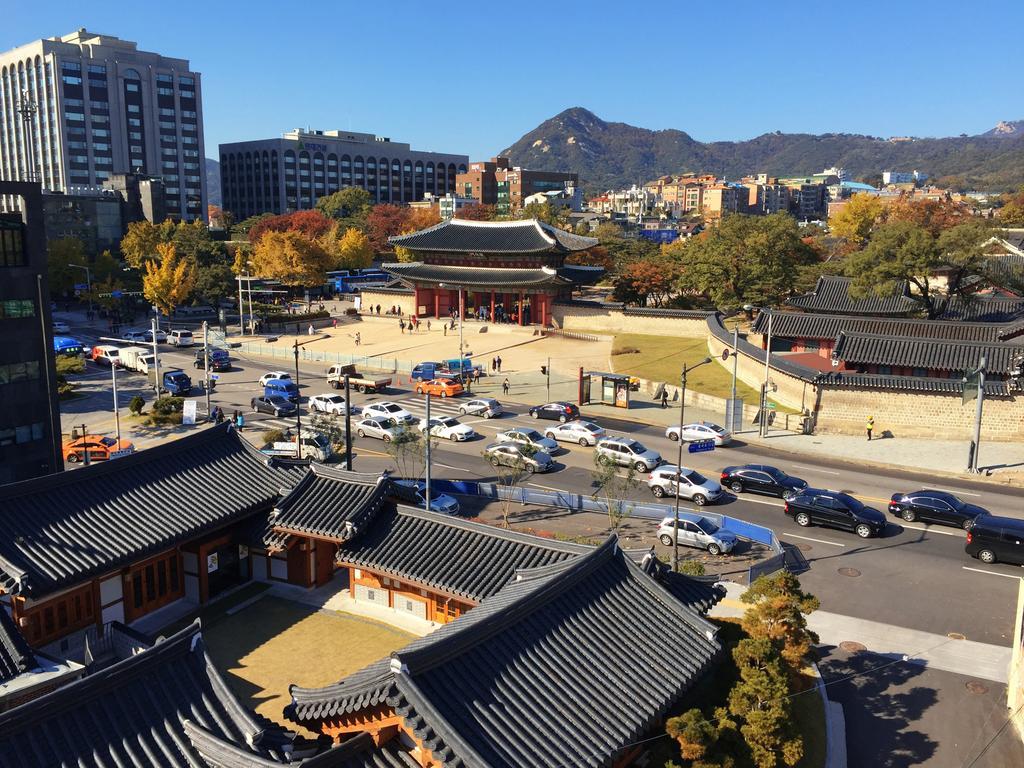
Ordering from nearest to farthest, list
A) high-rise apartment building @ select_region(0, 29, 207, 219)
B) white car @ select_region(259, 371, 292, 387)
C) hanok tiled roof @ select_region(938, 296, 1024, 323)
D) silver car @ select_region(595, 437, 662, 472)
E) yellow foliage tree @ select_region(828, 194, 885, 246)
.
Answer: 1. silver car @ select_region(595, 437, 662, 472)
2. white car @ select_region(259, 371, 292, 387)
3. hanok tiled roof @ select_region(938, 296, 1024, 323)
4. yellow foliage tree @ select_region(828, 194, 885, 246)
5. high-rise apartment building @ select_region(0, 29, 207, 219)

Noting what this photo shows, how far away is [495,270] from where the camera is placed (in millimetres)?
89062

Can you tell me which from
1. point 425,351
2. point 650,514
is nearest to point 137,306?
point 425,351

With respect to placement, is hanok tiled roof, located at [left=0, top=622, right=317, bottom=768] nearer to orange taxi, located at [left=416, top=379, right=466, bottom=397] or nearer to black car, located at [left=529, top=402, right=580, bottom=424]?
black car, located at [left=529, top=402, right=580, bottom=424]

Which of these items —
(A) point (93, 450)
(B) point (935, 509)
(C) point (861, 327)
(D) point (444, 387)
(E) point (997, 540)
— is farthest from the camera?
(C) point (861, 327)

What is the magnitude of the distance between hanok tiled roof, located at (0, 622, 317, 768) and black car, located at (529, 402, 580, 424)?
36868 millimetres

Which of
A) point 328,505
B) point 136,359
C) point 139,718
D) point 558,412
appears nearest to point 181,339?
point 136,359

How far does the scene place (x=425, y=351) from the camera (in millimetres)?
75750

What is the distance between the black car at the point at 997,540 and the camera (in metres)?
29.6

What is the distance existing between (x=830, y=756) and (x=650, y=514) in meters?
16.1

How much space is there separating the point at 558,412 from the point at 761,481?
1591 cm

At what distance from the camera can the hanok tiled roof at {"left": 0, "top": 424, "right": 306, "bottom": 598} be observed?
20.5 meters

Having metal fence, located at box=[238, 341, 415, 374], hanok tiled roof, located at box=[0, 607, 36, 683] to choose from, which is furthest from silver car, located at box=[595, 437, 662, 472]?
metal fence, located at box=[238, 341, 415, 374]

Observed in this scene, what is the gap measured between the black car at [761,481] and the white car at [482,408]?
17566mm

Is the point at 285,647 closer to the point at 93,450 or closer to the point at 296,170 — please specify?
the point at 93,450
